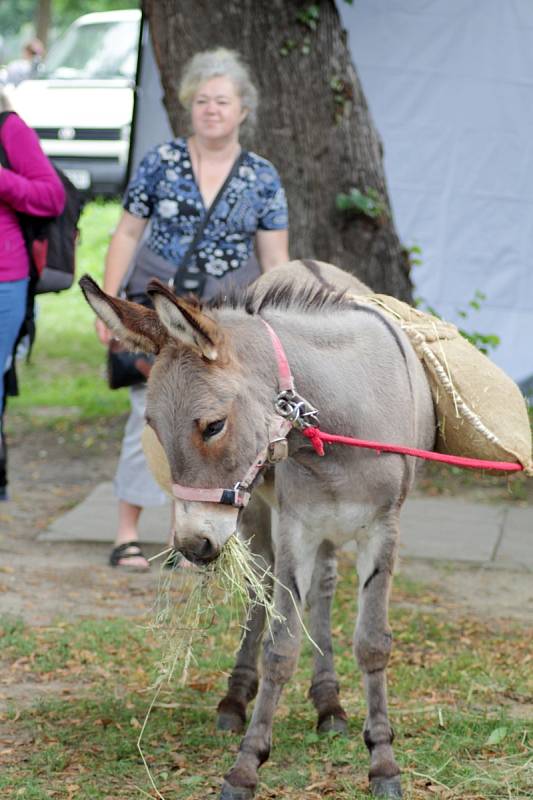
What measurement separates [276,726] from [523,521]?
3.31 m

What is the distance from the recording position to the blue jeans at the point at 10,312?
5.95m

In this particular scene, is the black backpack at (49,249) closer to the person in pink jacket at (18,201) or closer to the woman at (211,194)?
the person in pink jacket at (18,201)

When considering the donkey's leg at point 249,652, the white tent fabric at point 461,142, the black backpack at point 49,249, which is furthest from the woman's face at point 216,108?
the white tent fabric at point 461,142

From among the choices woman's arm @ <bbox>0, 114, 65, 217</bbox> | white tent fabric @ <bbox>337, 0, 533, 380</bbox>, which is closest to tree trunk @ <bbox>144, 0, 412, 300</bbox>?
white tent fabric @ <bbox>337, 0, 533, 380</bbox>

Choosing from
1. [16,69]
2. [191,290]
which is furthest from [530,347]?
[16,69]

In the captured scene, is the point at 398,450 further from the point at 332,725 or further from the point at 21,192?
the point at 21,192

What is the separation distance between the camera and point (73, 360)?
1259 cm

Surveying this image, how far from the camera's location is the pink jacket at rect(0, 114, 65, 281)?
5770 millimetres

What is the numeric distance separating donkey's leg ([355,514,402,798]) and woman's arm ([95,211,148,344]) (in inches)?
89.1

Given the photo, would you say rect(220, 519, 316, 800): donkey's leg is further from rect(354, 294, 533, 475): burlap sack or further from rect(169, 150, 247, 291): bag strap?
rect(169, 150, 247, 291): bag strap

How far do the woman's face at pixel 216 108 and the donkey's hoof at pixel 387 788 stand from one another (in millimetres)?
2993

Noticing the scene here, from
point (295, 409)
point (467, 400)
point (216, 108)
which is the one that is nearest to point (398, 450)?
point (295, 409)

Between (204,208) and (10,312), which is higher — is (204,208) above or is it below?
above

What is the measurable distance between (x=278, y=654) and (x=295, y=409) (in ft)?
2.74
